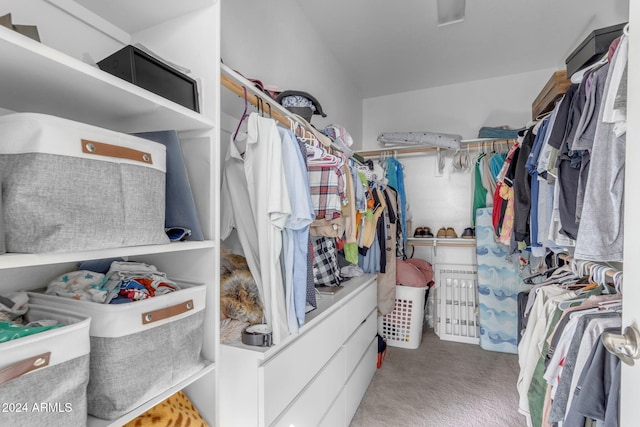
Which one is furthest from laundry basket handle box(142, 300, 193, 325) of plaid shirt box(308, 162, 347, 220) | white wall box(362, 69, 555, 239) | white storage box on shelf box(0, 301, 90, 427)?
white wall box(362, 69, 555, 239)

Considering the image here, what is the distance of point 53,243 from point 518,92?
394 cm

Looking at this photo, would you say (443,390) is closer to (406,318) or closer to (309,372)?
(406,318)

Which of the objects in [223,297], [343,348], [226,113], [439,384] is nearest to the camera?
[223,297]

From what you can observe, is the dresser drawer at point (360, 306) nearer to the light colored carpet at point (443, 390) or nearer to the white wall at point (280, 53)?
the light colored carpet at point (443, 390)

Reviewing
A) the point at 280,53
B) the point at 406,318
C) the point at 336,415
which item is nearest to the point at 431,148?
the point at 406,318

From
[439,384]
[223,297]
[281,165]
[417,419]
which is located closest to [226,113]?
[281,165]

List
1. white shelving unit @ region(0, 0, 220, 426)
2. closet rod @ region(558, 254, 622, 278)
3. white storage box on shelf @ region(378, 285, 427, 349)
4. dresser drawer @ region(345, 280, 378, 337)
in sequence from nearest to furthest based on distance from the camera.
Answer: white shelving unit @ region(0, 0, 220, 426), closet rod @ region(558, 254, 622, 278), dresser drawer @ region(345, 280, 378, 337), white storage box on shelf @ region(378, 285, 427, 349)

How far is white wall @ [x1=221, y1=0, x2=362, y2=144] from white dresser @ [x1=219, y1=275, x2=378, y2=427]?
100cm

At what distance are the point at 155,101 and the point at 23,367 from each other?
55 cm

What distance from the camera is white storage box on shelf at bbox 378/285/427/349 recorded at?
9.40ft

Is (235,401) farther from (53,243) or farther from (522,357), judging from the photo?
(522,357)

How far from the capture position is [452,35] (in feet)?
8.57

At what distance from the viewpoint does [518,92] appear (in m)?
3.26

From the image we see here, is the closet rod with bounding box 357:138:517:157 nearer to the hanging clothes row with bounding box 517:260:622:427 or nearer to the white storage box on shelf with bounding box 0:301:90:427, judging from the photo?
the hanging clothes row with bounding box 517:260:622:427
